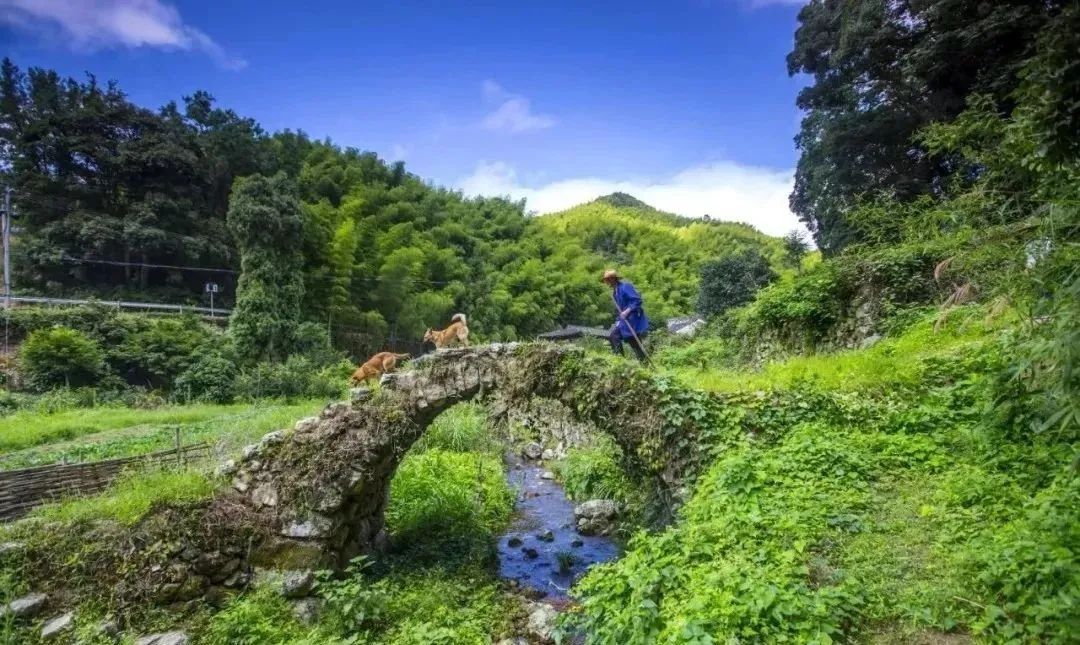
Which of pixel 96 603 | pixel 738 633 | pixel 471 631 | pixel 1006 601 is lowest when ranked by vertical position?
pixel 471 631

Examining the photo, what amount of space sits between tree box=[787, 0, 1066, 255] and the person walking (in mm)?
5383

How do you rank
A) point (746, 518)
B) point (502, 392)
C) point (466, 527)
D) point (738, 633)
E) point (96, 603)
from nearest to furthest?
point (738, 633), point (746, 518), point (96, 603), point (502, 392), point (466, 527)

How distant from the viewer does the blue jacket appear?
7.71 meters

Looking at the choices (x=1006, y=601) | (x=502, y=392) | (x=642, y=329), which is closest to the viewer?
(x=1006, y=601)

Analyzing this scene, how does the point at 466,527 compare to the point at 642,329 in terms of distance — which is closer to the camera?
the point at 642,329

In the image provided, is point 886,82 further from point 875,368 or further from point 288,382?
point 288,382

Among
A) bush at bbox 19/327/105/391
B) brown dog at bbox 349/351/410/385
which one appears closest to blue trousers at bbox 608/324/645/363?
brown dog at bbox 349/351/410/385

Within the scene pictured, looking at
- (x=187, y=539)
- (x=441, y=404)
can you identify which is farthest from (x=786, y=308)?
(x=187, y=539)

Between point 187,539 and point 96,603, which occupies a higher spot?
point 187,539

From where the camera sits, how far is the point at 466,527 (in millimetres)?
8820

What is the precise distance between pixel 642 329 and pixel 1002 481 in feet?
14.8

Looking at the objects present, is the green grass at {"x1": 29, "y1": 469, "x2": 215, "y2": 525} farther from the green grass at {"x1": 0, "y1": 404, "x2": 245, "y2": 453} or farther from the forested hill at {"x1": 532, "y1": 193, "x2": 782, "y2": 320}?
the forested hill at {"x1": 532, "y1": 193, "x2": 782, "y2": 320}

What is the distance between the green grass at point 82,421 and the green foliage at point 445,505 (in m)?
6.05

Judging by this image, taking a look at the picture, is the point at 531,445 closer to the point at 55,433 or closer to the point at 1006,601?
the point at 55,433
